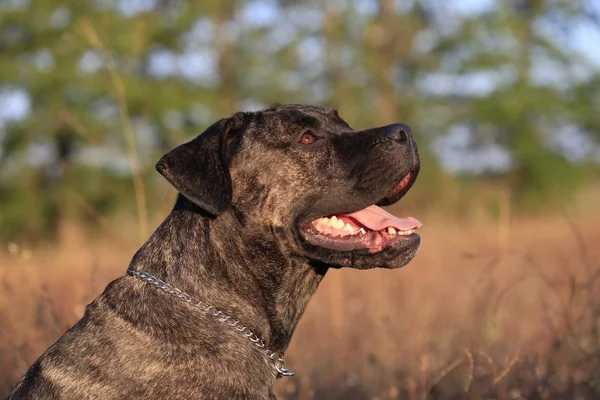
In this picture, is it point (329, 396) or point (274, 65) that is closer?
point (329, 396)

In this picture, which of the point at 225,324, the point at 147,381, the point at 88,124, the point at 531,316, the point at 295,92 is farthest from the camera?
the point at 295,92

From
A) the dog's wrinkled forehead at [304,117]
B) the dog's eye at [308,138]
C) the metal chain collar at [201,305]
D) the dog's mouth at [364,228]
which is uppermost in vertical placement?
the dog's wrinkled forehead at [304,117]

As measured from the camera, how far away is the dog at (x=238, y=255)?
3.02 metres

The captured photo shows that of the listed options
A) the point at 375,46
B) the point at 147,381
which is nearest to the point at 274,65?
the point at 375,46

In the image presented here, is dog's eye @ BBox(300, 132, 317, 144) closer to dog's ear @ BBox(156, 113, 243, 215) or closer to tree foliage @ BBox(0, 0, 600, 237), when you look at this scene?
dog's ear @ BBox(156, 113, 243, 215)

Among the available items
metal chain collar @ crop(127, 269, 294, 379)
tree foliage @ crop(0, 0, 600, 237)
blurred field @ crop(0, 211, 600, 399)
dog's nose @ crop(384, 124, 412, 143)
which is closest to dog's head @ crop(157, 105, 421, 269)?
dog's nose @ crop(384, 124, 412, 143)

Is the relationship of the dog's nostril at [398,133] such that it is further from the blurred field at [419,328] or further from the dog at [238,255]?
the blurred field at [419,328]

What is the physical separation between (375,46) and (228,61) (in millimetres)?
4534

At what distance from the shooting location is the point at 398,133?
11.5 feet

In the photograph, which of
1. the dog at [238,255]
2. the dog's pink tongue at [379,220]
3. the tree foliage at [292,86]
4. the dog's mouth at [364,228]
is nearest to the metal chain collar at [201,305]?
the dog at [238,255]

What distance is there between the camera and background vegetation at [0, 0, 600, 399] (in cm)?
555

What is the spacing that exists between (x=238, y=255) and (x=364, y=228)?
637mm

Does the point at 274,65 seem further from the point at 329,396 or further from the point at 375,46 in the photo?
the point at 329,396

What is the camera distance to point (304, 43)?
78.7 feet
